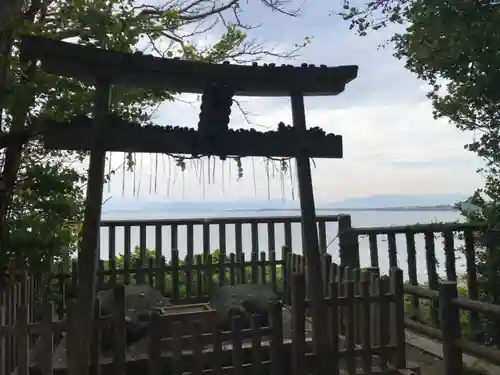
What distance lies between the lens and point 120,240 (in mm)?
5582

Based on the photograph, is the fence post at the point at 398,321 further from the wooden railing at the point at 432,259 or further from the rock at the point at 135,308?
the rock at the point at 135,308

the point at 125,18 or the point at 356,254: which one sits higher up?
the point at 125,18

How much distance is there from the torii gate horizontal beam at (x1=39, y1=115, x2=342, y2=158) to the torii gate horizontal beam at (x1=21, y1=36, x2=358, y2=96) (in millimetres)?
332

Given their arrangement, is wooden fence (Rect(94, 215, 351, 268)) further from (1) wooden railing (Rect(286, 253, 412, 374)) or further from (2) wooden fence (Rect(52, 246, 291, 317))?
(1) wooden railing (Rect(286, 253, 412, 374))

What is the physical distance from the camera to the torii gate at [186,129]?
290cm

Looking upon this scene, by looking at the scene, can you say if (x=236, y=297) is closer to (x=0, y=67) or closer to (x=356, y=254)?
(x=356, y=254)

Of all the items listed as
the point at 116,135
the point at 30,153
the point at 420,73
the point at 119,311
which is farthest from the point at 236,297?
the point at 420,73

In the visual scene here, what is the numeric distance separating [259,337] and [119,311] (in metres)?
0.88

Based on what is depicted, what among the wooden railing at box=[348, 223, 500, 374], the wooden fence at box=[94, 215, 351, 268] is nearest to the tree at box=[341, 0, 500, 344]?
the wooden railing at box=[348, 223, 500, 374]

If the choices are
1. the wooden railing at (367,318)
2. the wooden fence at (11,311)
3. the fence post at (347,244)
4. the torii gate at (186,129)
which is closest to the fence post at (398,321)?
the wooden railing at (367,318)

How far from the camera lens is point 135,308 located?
3.88m

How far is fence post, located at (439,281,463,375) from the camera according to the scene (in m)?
3.21

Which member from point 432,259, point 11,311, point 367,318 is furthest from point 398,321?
point 11,311

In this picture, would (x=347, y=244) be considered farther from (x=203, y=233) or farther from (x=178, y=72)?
(x=178, y=72)
